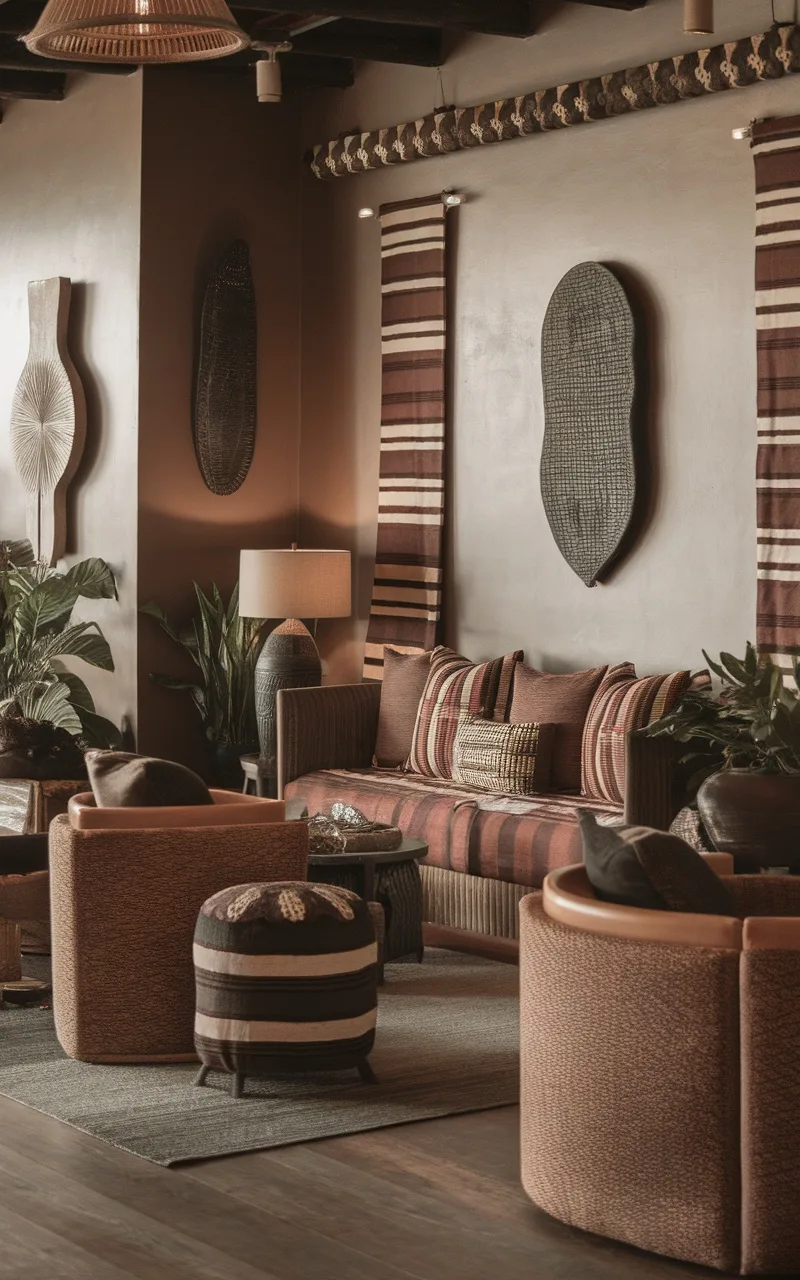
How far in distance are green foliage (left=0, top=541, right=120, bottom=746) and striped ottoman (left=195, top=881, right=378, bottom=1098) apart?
10.9ft

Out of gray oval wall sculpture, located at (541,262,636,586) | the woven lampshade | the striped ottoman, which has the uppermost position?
the woven lampshade

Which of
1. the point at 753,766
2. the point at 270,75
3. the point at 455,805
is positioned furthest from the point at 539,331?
the point at 753,766

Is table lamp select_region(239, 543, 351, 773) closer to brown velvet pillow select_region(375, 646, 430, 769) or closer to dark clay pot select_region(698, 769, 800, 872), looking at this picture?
brown velvet pillow select_region(375, 646, 430, 769)

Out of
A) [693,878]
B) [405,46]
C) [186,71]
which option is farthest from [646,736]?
[186,71]

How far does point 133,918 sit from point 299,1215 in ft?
3.75

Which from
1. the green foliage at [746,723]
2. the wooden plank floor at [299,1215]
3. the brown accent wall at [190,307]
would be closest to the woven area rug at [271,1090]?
the wooden plank floor at [299,1215]

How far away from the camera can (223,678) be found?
23.1 feet

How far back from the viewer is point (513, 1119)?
376cm

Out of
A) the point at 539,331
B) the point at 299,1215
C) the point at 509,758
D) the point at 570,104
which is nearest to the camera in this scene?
the point at 299,1215

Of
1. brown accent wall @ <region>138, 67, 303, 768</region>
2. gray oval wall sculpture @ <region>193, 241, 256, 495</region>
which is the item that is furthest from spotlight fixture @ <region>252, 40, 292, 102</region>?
gray oval wall sculpture @ <region>193, 241, 256, 495</region>

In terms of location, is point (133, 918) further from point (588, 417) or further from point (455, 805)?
point (588, 417)

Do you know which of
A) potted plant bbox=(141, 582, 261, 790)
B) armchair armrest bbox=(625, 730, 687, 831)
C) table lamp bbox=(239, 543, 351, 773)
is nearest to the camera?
armchair armrest bbox=(625, 730, 687, 831)

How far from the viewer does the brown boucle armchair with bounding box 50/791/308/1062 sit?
4148 millimetres

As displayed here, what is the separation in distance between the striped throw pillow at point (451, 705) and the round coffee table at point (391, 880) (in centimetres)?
90
